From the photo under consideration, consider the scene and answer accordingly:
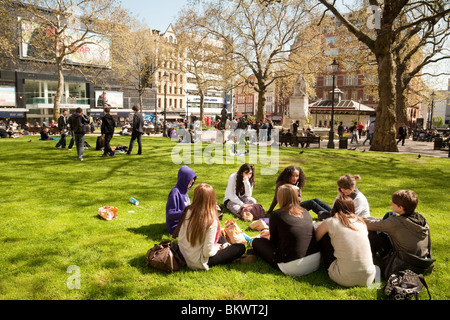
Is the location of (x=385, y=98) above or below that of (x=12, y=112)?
above

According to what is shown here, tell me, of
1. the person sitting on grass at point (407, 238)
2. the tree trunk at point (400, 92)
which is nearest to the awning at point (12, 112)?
the tree trunk at point (400, 92)

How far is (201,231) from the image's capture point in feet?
13.2

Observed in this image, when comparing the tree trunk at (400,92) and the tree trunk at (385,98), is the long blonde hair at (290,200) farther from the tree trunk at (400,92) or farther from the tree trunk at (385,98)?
the tree trunk at (400,92)

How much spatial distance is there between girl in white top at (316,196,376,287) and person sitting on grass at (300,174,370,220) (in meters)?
1.09

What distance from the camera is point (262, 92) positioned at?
1192 inches

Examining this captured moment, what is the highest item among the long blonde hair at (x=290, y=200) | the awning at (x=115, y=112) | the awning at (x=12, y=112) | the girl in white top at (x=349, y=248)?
the awning at (x=115, y=112)

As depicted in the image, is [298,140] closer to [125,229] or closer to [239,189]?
[239,189]

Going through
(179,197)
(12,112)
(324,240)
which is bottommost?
(324,240)

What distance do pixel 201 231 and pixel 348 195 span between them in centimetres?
256

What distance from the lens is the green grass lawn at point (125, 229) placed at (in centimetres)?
373

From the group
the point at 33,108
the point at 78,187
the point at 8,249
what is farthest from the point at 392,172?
the point at 33,108

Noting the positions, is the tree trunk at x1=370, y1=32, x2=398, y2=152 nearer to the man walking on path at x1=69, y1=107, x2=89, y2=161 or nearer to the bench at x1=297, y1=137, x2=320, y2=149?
the bench at x1=297, y1=137, x2=320, y2=149

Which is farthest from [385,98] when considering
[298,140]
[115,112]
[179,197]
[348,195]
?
[115,112]

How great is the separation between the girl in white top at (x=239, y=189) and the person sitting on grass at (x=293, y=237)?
7.59 ft
